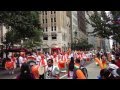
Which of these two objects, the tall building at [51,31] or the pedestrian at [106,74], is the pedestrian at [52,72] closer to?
the pedestrian at [106,74]

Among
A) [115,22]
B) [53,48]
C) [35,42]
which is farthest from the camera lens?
[53,48]

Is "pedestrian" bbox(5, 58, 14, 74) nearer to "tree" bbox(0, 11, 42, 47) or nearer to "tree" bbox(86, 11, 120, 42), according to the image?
"tree" bbox(0, 11, 42, 47)

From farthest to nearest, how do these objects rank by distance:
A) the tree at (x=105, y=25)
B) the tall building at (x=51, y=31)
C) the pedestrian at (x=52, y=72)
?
the tall building at (x=51, y=31) → the tree at (x=105, y=25) → the pedestrian at (x=52, y=72)

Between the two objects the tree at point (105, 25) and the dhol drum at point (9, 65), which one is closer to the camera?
the dhol drum at point (9, 65)

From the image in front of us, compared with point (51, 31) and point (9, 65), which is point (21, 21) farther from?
point (51, 31)

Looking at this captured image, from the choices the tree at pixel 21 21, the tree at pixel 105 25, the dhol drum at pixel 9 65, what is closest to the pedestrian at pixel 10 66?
the dhol drum at pixel 9 65

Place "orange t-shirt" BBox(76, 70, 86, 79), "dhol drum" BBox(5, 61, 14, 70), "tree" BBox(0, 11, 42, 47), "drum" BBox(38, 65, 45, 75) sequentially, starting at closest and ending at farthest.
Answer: "orange t-shirt" BBox(76, 70, 86, 79) < "drum" BBox(38, 65, 45, 75) < "dhol drum" BBox(5, 61, 14, 70) < "tree" BBox(0, 11, 42, 47)

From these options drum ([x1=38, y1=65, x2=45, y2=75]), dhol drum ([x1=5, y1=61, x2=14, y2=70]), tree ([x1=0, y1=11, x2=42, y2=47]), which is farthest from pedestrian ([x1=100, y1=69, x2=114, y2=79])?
tree ([x1=0, y1=11, x2=42, y2=47])

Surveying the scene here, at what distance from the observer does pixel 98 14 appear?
4053cm

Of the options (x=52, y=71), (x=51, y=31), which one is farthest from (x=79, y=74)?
(x=51, y=31)
